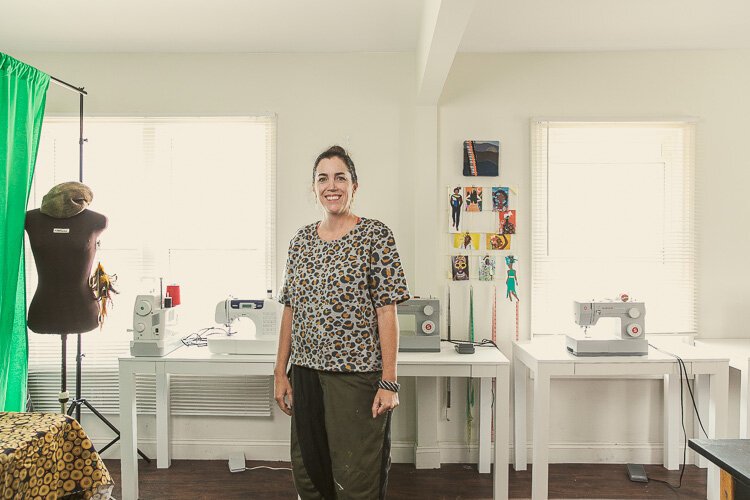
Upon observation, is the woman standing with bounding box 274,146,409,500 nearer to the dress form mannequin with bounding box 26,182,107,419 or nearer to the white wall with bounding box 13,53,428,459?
the white wall with bounding box 13,53,428,459

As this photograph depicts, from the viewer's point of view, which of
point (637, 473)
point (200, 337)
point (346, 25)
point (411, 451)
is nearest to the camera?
point (346, 25)

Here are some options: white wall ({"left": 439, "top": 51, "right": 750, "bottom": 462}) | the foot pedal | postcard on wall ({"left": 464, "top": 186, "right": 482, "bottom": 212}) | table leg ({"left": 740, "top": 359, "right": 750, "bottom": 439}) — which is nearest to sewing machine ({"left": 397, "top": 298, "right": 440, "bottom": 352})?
white wall ({"left": 439, "top": 51, "right": 750, "bottom": 462})

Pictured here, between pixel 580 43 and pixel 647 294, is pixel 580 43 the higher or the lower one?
the higher one

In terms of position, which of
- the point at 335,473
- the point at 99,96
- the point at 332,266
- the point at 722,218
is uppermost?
the point at 99,96

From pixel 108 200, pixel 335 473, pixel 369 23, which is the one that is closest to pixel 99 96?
pixel 108 200

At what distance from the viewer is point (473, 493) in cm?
275

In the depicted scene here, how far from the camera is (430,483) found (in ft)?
9.42

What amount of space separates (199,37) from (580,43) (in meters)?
2.31

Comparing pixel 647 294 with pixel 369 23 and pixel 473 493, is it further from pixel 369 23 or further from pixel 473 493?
pixel 369 23

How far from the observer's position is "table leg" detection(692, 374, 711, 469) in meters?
2.81

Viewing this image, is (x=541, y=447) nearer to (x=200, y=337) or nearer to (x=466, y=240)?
(x=466, y=240)

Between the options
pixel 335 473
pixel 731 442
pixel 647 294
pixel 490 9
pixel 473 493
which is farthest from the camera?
pixel 647 294

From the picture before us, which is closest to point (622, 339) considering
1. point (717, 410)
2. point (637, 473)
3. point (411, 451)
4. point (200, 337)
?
point (717, 410)

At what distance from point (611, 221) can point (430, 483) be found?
1.98 metres
